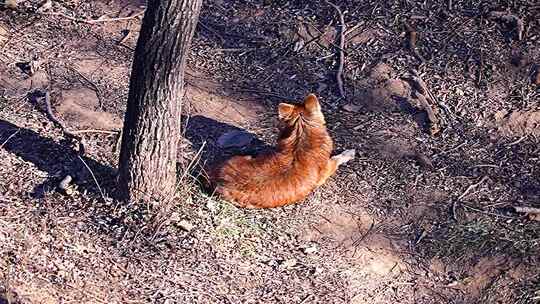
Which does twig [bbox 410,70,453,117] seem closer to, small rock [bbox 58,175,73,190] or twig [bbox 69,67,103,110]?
twig [bbox 69,67,103,110]

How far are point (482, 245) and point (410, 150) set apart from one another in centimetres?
128

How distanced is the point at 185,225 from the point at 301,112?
4.81ft

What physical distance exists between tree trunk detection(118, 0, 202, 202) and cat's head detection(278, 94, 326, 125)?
47.5 inches

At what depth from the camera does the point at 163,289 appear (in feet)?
18.1

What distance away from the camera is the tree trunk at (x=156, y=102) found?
528 cm

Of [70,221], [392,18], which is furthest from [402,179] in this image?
[70,221]

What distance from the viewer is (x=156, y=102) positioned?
5551mm

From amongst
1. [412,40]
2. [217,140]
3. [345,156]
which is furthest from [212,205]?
[412,40]

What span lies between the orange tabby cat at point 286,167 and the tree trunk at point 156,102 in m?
0.50

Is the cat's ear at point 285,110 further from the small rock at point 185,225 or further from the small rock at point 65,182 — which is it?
the small rock at point 65,182

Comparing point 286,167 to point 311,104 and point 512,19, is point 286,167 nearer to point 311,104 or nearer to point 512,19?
point 311,104

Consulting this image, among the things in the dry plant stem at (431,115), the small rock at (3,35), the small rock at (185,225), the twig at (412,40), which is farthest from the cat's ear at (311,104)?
the small rock at (3,35)

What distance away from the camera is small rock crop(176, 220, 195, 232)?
5.95 metres

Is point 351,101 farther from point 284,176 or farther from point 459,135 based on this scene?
point 284,176
